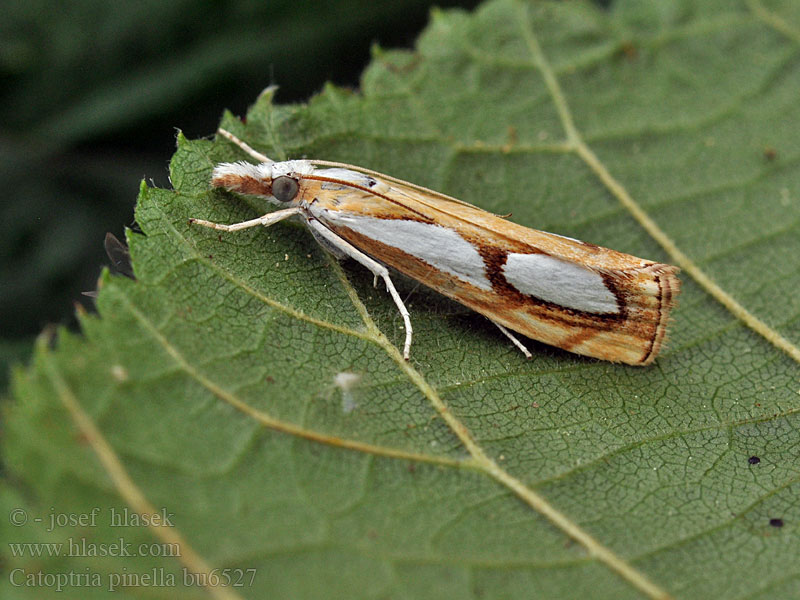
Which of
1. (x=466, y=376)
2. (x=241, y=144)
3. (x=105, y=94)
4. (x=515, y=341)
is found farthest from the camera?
(x=105, y=94)

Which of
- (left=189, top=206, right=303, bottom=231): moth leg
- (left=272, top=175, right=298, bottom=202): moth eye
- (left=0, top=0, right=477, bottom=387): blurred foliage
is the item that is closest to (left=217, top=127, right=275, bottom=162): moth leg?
(left=272, top=175, right=298, bottom=202): moth eye

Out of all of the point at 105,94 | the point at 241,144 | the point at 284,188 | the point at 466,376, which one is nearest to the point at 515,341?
the point at 466,376

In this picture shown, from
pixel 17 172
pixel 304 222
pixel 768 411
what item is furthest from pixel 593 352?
pixel 17 172

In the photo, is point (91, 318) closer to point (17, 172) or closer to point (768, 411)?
point (17, 172)

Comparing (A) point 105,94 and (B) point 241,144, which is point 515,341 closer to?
(B) point 241,144

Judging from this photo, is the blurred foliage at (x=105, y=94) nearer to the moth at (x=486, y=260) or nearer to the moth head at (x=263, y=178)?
the moth head at (x=263, y=178)

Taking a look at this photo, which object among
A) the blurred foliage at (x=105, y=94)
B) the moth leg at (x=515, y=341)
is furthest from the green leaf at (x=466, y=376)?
the blurred foliage at (x=105, y=94)
